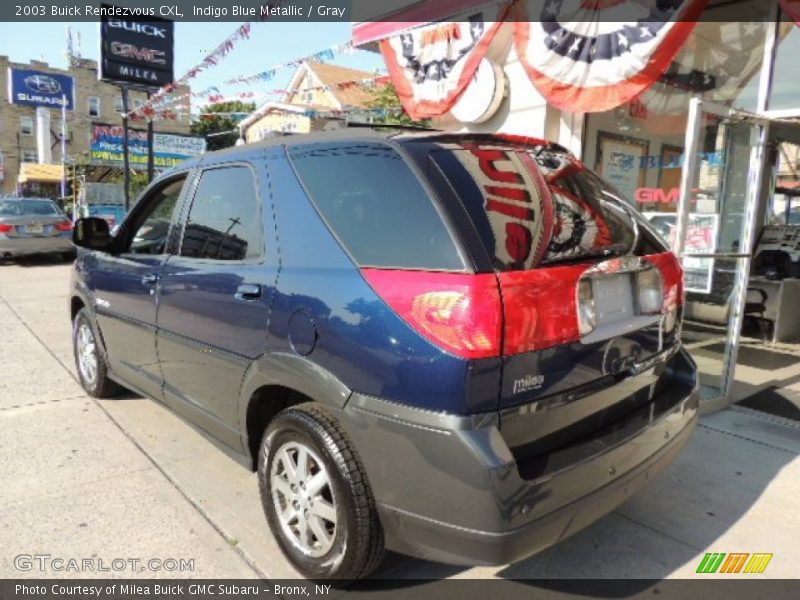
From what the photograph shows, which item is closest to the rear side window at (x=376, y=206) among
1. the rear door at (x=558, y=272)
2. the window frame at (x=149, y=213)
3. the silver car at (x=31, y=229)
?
the rear door at (x=558, y=272)

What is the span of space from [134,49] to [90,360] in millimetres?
15871

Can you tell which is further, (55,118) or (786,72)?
(55,118)

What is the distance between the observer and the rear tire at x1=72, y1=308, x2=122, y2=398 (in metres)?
4.50

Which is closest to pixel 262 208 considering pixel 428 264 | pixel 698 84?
pixel 428 264

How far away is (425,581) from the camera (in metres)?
2.57

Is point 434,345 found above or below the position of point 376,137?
below

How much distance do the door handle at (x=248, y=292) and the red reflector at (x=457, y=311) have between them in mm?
854

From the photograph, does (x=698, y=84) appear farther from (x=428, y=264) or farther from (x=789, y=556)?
(x=428, y=264)

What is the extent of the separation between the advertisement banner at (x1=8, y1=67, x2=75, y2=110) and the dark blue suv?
46161 mm

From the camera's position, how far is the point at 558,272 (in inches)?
82.9

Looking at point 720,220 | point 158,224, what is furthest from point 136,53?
point 720,220

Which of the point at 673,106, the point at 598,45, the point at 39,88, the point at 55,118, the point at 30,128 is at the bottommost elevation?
the point at 673,106

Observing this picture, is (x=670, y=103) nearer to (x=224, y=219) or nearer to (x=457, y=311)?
(x=224, y=219)

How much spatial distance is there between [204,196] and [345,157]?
1.17 meters
